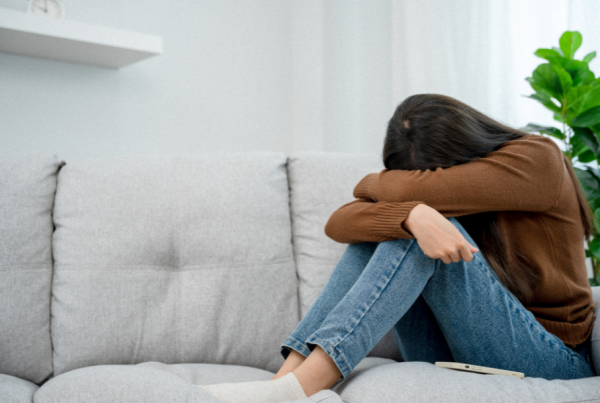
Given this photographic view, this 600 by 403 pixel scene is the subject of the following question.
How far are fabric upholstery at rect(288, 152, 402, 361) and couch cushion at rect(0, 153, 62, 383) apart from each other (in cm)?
68

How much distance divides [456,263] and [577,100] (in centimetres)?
83

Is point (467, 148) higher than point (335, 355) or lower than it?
higher

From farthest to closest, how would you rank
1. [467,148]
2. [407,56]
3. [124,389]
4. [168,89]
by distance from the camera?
[168,89]
[407,56]
[467,148]
[124,389]

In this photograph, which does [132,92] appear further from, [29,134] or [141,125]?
[29,134]

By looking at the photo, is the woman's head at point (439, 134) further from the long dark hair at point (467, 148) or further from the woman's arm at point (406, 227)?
the woman's arm at point (406, 227)

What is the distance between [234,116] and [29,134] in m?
0.95

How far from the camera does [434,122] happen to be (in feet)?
3.55

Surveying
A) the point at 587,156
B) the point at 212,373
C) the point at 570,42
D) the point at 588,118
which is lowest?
the point at 212,373

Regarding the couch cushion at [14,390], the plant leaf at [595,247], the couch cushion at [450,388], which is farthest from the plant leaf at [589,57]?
the couch cushion at [14,390]

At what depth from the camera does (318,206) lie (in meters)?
1.46

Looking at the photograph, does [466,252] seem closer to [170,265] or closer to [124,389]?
[124,389]

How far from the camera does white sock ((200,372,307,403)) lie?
0.84m

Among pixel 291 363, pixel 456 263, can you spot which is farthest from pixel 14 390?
pixel 456 263

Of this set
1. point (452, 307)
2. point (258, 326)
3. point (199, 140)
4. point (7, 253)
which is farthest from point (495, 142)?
point (199, 140)
